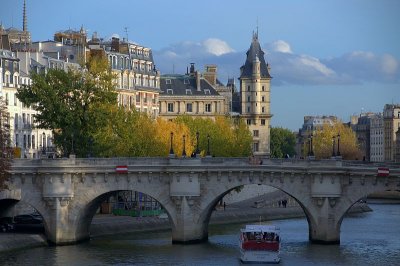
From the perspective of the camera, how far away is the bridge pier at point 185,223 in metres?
108

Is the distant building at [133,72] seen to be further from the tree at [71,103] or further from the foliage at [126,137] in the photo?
the tree at [71,103]

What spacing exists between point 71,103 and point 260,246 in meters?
32.9

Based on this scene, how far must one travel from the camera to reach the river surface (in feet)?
316

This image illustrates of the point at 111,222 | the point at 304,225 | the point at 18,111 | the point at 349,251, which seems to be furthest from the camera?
the point at 18,111

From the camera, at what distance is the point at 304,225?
134 metres

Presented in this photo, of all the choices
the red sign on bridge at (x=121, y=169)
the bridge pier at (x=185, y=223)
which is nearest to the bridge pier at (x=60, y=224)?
the red sign on bridge at (x=121, y=169)

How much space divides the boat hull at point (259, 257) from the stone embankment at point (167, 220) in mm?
18689

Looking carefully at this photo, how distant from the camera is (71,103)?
406ft

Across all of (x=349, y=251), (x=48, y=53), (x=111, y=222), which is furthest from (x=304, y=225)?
(x=48, y=53)

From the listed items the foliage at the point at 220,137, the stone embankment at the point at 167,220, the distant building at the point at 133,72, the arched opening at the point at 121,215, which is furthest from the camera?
the distant building at the point at 133,72

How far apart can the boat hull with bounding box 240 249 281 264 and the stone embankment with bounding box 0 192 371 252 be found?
→ 736 inches

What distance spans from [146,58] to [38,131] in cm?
3386

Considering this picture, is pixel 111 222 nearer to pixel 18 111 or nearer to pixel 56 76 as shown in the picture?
pixel 56 76

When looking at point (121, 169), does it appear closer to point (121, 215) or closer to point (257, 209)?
point (121, 215)
